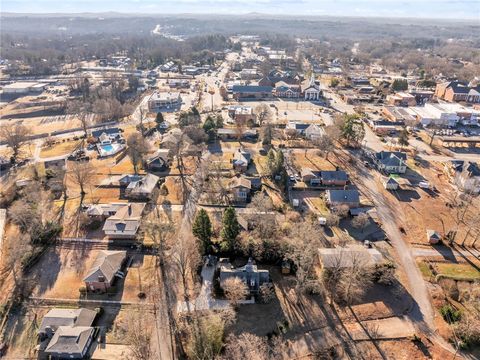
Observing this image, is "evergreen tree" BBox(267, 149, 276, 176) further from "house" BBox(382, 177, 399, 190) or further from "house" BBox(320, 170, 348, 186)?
"house" BBox(382, 177, 399, 190)

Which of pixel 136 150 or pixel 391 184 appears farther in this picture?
pixel 136 150

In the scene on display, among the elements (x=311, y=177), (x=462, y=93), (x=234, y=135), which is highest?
(x=462, y=93)

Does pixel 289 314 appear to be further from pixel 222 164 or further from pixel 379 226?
pixel 222 164

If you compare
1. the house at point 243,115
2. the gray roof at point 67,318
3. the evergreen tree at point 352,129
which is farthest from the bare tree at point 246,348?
the house at point 243,115

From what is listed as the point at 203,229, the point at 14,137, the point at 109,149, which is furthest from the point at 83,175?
the point at 203,229

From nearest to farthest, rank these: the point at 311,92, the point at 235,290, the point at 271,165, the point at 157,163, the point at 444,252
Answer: the point at 235,290, the point at 444,252, the point at 271,165, the point at 157,163, the point at 311,92

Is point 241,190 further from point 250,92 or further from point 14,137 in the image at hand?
point 250,92

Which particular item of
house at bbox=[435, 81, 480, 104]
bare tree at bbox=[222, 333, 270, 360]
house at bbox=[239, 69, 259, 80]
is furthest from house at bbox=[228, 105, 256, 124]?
house at bbox=[435, 81, 480, 104]

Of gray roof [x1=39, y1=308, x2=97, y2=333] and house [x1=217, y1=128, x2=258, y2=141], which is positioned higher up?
house [x1=217, y1=128, x2=258, y2=141]
